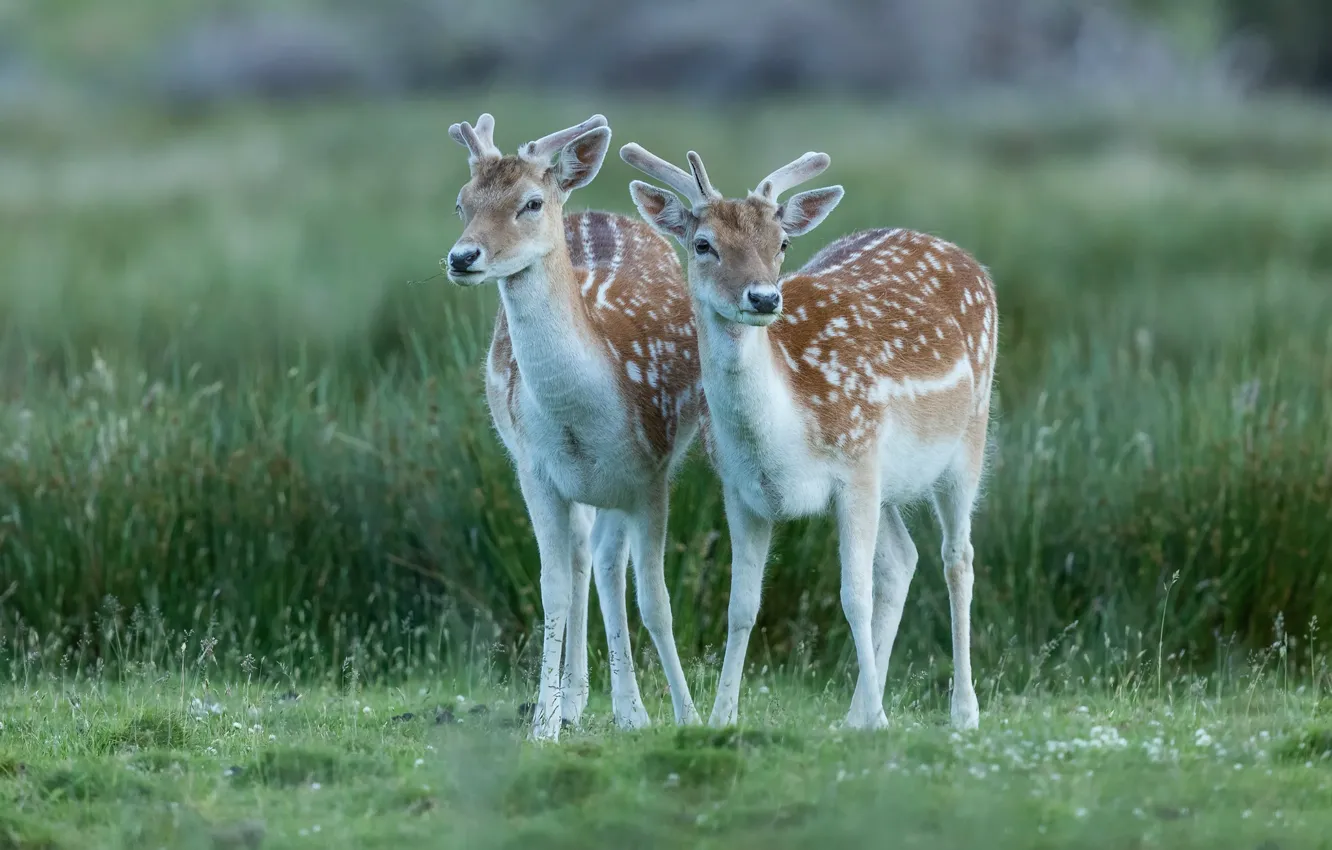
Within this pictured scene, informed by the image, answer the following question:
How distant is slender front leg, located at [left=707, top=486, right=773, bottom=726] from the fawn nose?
0.72 meters

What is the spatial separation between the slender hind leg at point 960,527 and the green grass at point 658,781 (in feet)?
1.85

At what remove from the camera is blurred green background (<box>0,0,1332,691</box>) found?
862cm

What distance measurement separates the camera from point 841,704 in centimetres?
730

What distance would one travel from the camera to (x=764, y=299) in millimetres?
5977

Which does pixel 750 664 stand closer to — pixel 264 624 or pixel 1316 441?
pixel 264 624

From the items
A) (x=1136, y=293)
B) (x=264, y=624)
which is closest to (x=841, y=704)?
(x=264, y=624)

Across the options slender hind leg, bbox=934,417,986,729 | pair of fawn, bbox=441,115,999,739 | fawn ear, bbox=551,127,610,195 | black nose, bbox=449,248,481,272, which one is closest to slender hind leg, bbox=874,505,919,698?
pair of fawn, bbox=441,115,999,739

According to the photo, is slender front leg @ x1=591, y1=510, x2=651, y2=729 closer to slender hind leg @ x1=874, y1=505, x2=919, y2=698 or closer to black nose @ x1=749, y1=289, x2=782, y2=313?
slender hind leg @ x1=874, y1=505, x2=919, y2=698

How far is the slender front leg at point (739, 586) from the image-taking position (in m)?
6.47

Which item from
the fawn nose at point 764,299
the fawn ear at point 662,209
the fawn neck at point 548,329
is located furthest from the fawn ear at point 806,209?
the fawn neck at point 548,329

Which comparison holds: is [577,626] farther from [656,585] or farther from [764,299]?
[764,299]

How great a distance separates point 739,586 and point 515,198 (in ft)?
4.74

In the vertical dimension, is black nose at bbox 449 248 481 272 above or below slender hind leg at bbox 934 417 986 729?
above

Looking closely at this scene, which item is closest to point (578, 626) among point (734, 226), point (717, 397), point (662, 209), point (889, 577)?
point (889, 577)
